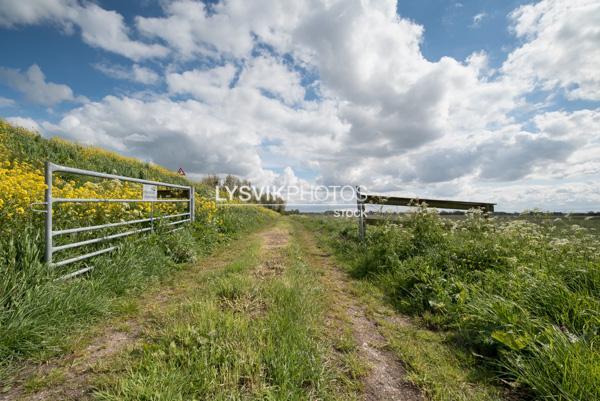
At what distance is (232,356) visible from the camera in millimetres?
2221

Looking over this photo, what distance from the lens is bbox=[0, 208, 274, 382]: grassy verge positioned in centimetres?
242

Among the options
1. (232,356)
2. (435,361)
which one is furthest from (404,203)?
(232,356)

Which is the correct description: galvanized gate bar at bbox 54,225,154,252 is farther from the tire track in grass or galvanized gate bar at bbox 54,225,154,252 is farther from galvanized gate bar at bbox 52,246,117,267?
the tire track in grass

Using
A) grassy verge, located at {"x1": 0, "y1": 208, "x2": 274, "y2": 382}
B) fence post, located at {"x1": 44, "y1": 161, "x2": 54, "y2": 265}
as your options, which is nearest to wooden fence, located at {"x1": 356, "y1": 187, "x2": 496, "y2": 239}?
grassy verge, located at {"x1": 0, "y1": 208, "x2": 274, "y2": 382}

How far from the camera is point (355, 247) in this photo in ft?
25.2

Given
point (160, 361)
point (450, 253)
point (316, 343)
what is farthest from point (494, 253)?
point (160, 361)

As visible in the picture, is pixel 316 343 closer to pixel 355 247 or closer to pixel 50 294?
pixel 50 294

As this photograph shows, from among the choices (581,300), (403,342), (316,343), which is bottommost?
(403,342)

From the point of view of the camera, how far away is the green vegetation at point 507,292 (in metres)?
2.27

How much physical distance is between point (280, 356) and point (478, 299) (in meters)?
2.69

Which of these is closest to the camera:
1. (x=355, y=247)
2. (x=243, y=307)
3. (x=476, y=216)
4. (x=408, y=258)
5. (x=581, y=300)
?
(x=581, y=300)

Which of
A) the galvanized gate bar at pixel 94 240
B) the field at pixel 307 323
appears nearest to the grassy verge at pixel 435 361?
the field at pixel 307 323

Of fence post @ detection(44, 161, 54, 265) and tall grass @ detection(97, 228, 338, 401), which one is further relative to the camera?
fence post @ detection(44, 161, 54, 265)

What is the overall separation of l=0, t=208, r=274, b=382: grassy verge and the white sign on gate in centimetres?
169
